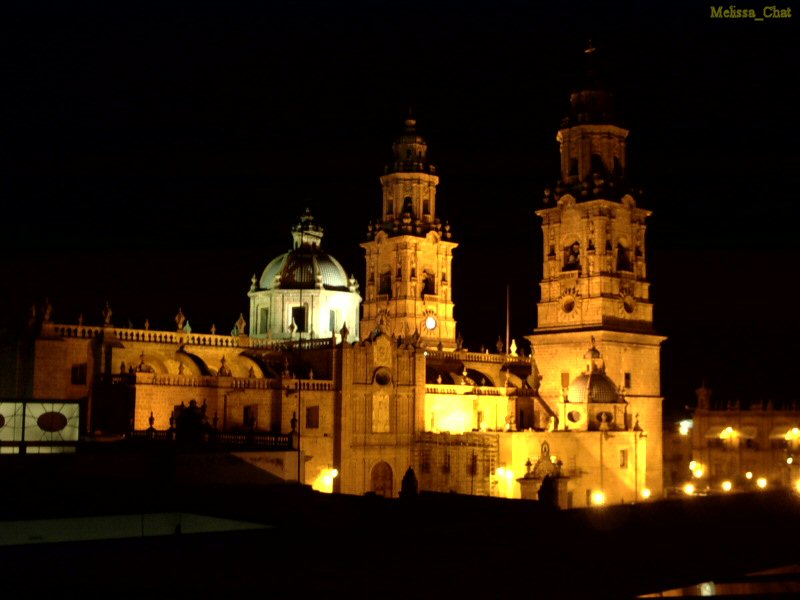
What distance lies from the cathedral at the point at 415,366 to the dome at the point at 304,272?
116 millimetres

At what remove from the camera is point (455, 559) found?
2202 cm

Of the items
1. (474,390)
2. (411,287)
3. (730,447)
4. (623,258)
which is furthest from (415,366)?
(730,447)

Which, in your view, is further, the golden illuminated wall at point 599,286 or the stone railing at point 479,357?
the stone railing at point 479,357

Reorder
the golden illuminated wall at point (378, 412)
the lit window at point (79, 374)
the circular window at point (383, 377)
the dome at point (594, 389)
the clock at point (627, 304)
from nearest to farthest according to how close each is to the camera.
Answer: the lit window at point (79, 374), the golden illuminated wall at point (378, 412), the circular window at point (383, 377), the dome at point (594, 389), the clock at point (627, 304)

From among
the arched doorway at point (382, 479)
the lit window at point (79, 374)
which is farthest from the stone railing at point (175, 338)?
the arched doorway at point (382, 479)

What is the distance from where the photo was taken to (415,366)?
61438 mm

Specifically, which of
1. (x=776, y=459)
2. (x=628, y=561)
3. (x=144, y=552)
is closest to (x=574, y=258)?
(x=776, y=459)

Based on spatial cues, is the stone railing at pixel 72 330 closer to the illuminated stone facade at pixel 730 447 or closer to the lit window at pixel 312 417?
the lit window at pixel 312 417

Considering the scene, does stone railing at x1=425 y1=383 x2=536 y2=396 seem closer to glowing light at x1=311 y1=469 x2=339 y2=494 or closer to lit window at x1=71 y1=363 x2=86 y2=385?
glowing light at x1=311 y1=469 x2=339 y2=494

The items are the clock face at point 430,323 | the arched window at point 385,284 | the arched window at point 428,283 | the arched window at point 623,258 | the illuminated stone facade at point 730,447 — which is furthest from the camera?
the illuminated stone facade at point 730,447

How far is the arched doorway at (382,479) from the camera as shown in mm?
59056

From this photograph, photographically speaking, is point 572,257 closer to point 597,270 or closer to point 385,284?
point 597,270

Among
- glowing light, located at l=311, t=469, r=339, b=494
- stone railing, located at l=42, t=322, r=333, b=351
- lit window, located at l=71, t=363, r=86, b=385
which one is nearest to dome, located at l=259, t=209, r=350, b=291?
stone railing, located at l=42, t=322, r=333, b=351

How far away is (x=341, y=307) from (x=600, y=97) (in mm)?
21357
